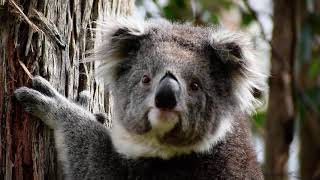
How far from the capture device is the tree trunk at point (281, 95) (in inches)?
75.0

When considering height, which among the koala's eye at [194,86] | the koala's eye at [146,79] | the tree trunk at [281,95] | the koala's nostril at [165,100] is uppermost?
the koala's eye at [146,79]

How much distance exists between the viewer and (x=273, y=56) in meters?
2.16

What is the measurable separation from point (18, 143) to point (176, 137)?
925 millimetres

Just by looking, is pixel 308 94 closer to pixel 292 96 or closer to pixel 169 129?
pixel 292 96

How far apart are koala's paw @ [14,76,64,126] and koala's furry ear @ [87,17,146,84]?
42 cm

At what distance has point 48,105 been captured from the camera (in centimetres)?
360

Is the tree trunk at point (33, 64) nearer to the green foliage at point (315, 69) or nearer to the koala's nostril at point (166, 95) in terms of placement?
the koala's nostril at point (166, 95)

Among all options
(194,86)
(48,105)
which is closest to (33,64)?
(48,105)

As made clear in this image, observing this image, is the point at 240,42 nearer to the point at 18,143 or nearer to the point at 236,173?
the point at 236,173

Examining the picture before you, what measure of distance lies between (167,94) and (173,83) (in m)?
0.11

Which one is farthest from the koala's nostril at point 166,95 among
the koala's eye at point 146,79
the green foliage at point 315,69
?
the green foliage at point 315,69

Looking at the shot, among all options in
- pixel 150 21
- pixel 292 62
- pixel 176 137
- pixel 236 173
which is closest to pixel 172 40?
pixel 150 21

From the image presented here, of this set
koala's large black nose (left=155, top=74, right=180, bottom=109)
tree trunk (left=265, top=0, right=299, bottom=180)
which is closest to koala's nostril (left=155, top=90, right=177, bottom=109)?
koala's large black nose (left=155, top=74, right=180, bottom=109)

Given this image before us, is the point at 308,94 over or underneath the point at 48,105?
underneath
